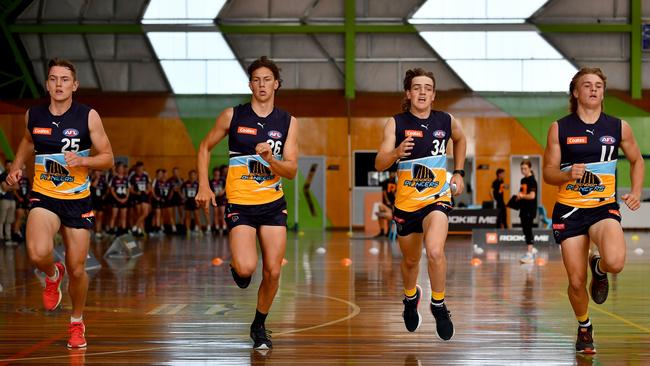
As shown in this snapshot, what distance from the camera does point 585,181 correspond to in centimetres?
697

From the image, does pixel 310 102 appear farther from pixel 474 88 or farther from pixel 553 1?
pixel 553 1

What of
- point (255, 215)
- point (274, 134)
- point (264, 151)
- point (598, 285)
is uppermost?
point (274, 134)

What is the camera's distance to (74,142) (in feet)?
23.0

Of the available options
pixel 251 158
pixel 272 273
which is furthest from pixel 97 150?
pixel 272 273

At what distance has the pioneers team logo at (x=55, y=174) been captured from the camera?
698cm

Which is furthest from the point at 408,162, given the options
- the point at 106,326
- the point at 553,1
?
the point at 553,1

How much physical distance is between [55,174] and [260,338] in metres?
1.99

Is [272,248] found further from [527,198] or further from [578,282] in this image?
[527,198]

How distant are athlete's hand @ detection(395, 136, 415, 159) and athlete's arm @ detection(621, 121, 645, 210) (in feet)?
5.30

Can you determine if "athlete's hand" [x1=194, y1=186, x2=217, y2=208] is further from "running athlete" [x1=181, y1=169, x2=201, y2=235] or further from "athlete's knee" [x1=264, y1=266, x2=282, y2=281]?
"running athlete" [x1=181, y1=169, x2=201, y2=235]

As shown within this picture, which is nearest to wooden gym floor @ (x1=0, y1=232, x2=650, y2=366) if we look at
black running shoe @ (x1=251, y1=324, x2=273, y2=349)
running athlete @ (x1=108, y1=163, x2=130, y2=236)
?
black running shoe @ (x1=251, y1=324, x2=273, y2=349)

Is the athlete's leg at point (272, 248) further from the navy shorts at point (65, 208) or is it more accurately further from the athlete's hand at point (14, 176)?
the athlete's hand at point (14, 176)

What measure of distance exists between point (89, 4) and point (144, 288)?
72.8 ft

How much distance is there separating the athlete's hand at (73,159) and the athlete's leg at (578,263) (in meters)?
3.65
